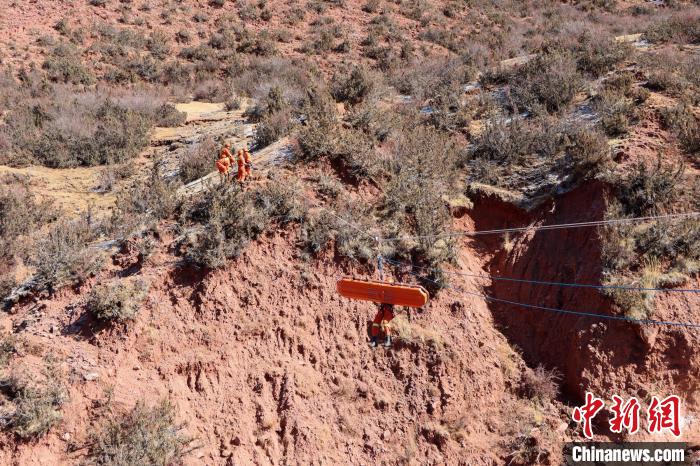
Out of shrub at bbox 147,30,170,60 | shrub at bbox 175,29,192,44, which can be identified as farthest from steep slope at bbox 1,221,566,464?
shrub at bbox 175,29,192,44

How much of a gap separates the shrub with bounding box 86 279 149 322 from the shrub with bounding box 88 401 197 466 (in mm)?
1353

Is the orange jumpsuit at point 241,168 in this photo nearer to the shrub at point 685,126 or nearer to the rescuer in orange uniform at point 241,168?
the rescuer in orange uniform at point 241,168

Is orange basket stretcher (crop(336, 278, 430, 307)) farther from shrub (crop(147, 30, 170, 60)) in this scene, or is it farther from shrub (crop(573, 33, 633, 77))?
shrub (crop(147, 30, 170, 60))

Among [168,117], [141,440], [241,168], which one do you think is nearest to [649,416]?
[141,440]

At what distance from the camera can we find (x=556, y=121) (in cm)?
1107

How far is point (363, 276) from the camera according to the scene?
324 inches

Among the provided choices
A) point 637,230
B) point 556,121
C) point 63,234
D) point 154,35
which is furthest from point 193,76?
point 637,230

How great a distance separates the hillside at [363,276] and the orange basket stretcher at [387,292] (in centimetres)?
172

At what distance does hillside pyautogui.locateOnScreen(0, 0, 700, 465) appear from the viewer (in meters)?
6.80

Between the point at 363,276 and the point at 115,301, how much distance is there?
12.7ft

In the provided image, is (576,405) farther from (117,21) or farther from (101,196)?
(117,21)

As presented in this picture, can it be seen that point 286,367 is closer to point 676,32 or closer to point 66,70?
point 676,32

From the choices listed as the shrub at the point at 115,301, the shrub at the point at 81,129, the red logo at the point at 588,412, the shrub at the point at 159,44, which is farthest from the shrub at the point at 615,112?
the shrub at the point at 159,44

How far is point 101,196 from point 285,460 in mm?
8026
